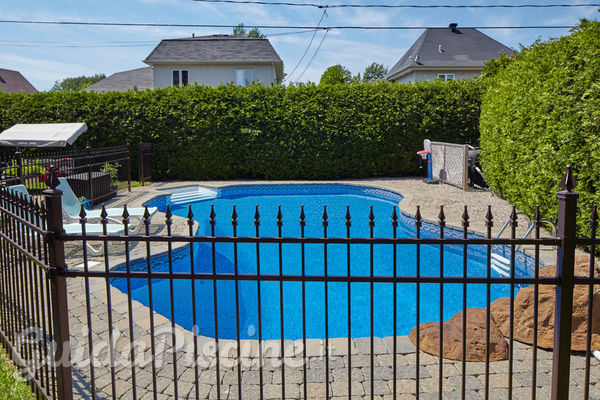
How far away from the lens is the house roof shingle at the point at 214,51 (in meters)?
24.5

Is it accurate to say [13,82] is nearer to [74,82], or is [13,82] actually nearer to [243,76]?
[243,76]

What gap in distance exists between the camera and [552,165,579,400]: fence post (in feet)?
6.94

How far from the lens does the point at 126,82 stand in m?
31.6

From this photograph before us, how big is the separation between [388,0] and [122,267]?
15.1 m

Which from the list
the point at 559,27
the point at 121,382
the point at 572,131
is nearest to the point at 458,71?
the point at 559,27

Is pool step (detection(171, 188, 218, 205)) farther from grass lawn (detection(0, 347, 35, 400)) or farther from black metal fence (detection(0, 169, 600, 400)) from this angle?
grass lawn (detection(0, 347, 35, 400))

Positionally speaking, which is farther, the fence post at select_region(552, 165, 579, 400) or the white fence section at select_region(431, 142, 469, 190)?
the white fence section at select_region(431, 142, 469, 190)

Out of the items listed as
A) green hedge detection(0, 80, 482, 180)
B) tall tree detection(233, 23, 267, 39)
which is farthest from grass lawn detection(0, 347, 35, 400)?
tall tree detection(233, 23, 267, 39)

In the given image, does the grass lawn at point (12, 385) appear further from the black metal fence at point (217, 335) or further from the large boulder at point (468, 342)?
the large boulder at point (468, 342)

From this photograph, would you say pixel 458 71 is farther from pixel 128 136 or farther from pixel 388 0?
pixel 128 136

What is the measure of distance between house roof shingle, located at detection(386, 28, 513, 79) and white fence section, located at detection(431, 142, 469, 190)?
15.6m

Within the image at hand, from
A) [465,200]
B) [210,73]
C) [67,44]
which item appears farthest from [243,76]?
[465,200]

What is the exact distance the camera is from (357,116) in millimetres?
14695

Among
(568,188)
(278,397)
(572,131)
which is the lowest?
(278,397)
